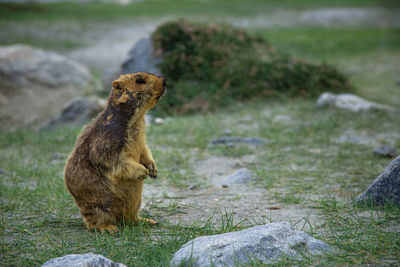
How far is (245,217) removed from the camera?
4574 millimetres

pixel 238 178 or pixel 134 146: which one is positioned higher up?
pixel 134 146

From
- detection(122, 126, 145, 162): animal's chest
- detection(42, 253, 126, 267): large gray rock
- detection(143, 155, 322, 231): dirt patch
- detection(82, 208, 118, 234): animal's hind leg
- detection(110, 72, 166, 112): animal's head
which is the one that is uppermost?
detection(110, 72, 166, 112): animal's head

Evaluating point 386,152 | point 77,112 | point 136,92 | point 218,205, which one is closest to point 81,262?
point 136,92

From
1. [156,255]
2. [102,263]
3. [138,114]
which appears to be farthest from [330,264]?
[138,114]

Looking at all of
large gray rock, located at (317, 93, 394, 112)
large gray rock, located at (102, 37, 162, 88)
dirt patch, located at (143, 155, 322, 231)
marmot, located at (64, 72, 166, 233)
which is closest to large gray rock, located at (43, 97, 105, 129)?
large gray rock, located at (102, 37, 162, 88)

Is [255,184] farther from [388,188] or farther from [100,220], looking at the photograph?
[100,220]

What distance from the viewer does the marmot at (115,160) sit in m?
4.22

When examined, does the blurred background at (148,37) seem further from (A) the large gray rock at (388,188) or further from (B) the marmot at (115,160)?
(A) the large gray rock at (388,188)

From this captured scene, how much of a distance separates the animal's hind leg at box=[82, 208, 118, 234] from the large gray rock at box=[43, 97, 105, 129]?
19.0 feet

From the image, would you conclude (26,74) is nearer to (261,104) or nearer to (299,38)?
(261,104)

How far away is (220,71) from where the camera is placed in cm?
1110

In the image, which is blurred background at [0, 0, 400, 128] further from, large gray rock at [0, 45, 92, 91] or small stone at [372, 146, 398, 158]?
small stone at [372, 146, 398, 158]

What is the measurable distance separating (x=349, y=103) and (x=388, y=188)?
5.26 m

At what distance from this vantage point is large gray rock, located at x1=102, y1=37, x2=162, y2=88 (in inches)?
446
